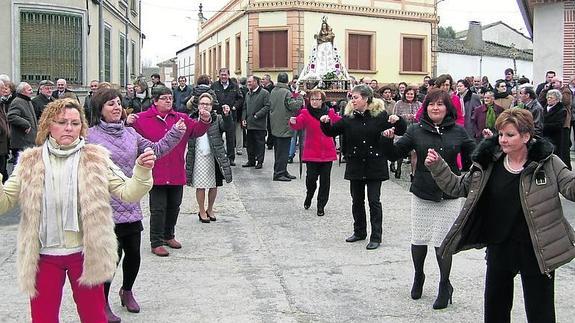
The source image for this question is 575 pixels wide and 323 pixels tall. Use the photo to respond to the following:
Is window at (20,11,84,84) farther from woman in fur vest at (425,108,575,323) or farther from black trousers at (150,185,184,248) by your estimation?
woman in fur vest at (425,108,575,323)

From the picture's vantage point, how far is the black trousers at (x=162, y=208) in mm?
7242

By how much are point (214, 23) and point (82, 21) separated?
28.0 meters

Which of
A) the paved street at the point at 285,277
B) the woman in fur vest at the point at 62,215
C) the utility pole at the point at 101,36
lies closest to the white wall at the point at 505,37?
the utility pole at the point at 101,36

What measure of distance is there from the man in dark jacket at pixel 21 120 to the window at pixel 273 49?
22.2 m

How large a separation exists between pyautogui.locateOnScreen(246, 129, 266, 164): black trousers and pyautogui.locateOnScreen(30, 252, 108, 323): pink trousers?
34.1ft

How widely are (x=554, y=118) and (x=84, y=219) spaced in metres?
10.00

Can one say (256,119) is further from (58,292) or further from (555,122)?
(58,292)

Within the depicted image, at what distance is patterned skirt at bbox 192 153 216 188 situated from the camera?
8.99m

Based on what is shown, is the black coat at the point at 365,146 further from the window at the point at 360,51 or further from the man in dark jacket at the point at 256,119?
the window at the point at 360,51

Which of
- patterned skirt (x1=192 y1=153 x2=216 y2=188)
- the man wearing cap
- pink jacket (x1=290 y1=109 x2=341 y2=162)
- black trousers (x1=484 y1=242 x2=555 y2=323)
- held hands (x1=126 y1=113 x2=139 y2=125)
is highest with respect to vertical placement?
the man wearing cap

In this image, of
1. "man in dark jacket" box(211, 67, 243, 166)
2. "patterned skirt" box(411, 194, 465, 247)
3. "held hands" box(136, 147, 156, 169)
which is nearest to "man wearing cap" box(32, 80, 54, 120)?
"man in dark jacket" box(211, 67, 243, 166)

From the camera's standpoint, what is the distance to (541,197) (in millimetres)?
4234

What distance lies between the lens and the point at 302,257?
743 cm

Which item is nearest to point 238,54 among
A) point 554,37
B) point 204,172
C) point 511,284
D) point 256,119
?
point 554,37
